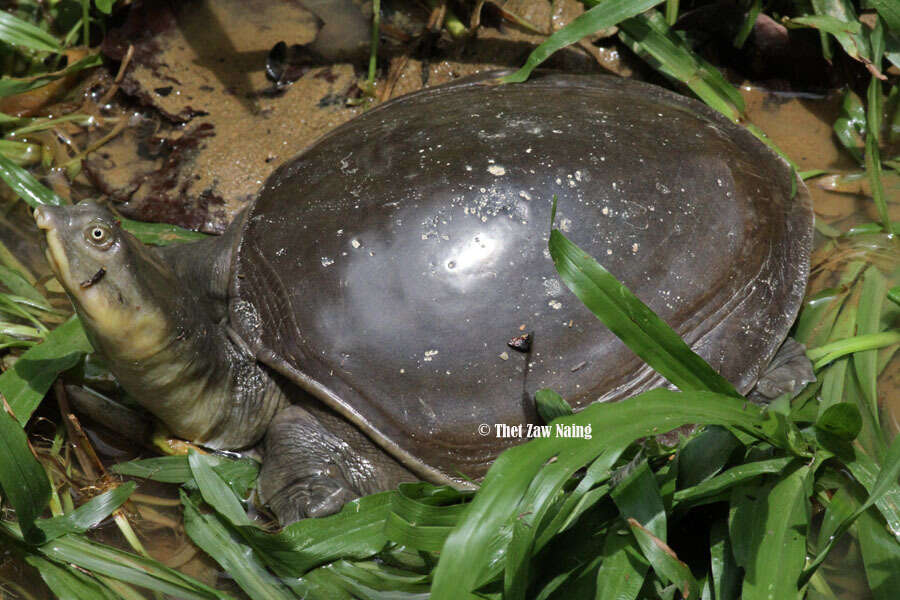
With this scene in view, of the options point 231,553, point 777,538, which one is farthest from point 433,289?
point 777,538

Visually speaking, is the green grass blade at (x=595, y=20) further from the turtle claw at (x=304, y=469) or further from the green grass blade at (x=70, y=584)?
the green grass blade at (x=70, y=584)

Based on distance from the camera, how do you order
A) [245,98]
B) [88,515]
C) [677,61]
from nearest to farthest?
[88,515] < [677,61] < [245,98]

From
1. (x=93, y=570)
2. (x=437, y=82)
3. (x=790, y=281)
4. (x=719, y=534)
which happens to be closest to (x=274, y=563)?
(x=93, y=570)

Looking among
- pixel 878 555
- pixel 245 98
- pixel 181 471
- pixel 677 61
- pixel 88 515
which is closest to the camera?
pixel 878 555

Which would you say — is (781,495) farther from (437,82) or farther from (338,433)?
(437,82)

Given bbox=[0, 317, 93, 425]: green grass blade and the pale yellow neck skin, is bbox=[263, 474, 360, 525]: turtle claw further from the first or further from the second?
bbox=[0, 317, 93, 425]: green grass blade

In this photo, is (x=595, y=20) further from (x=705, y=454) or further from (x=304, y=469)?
(x=304, y=469)
